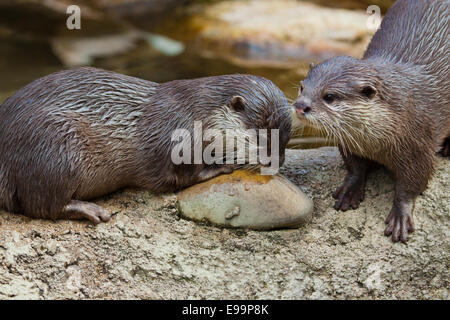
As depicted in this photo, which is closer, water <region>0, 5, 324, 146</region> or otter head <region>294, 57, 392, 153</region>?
otter head <region>294, 57, 392, 153</region>

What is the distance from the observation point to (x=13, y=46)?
6418 mm

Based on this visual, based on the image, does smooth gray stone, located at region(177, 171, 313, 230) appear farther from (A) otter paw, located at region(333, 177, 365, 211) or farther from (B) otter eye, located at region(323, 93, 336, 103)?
(B) otter eye, located at region(323, 93, 336, 103)

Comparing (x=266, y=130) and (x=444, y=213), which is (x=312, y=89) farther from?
(x=444, y=213)

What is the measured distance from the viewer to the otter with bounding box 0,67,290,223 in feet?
8.95

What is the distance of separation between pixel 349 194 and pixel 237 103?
29.2 inches

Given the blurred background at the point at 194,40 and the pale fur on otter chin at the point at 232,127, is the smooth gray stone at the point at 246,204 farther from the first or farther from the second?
the blurred background at the point at 194,40

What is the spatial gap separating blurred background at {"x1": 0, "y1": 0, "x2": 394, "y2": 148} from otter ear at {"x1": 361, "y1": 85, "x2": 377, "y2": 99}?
2.28 meters

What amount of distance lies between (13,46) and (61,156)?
414cm

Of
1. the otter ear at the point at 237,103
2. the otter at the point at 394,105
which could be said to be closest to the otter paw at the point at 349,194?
the otter at the point at 394,105

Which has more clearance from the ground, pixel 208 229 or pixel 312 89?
pixel 312 89

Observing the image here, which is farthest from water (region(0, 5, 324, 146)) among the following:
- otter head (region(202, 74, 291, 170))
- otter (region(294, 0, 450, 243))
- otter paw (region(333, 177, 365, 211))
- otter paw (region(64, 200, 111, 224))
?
otter paw (region(64, 200, 111, 224))

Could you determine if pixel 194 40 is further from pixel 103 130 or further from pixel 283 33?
pixel 103 130

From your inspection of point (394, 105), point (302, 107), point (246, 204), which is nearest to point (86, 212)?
point (246, 204)

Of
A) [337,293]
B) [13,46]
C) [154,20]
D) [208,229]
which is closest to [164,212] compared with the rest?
[208,229]
